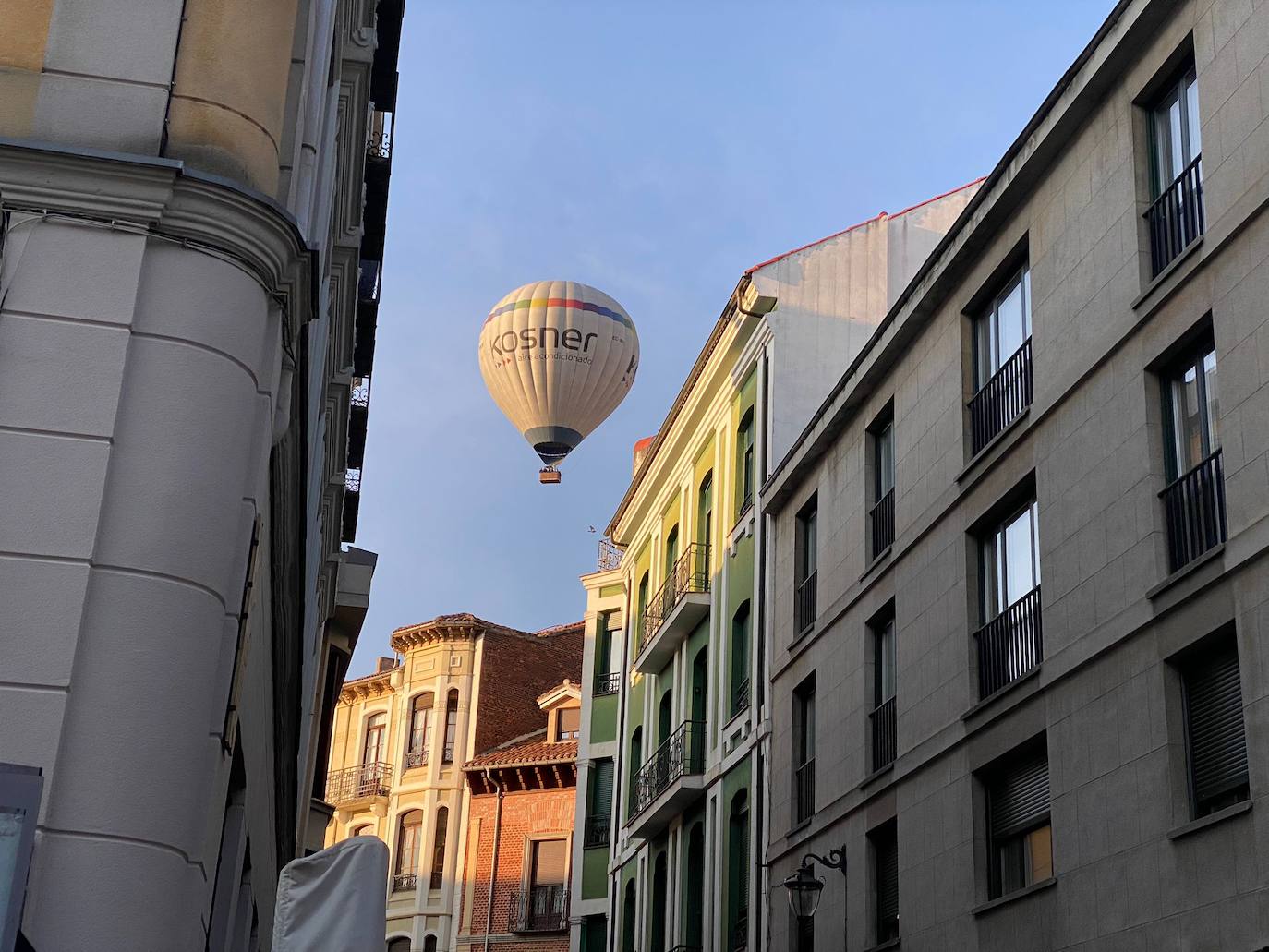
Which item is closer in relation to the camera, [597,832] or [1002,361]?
[1002,361]

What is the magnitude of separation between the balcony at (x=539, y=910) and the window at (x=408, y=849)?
15.9 feet

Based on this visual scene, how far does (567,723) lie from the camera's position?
58.2 meters

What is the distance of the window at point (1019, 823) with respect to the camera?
1888 centimetres

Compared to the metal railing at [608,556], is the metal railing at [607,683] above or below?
below

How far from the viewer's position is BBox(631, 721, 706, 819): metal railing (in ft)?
110

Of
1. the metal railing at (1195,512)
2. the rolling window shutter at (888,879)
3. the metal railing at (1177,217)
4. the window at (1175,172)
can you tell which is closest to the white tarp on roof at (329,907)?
the metal railing at (1195,512)

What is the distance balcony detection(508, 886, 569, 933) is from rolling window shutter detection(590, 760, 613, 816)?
11.3 m

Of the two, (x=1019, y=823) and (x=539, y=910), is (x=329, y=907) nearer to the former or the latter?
(x=1019, y=823)

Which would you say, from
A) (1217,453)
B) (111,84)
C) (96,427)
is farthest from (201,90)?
(1217,453)

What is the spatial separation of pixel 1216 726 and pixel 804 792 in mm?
12153

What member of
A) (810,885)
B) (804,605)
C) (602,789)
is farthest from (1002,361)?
(602,789)

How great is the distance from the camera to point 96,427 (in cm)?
939

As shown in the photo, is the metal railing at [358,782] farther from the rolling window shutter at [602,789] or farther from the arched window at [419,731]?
the rolling window shutter at [602,789]

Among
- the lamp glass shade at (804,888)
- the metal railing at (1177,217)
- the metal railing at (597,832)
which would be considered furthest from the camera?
the metal railing at (597,832)
